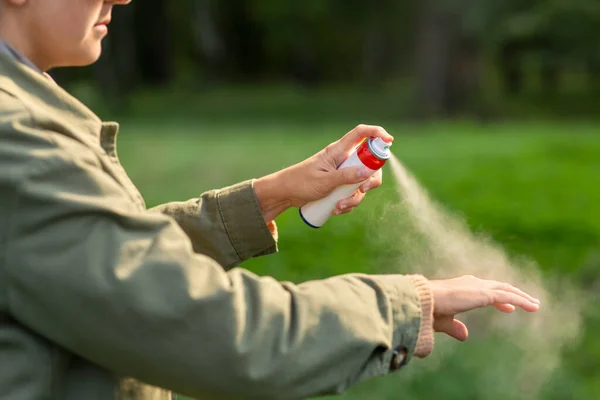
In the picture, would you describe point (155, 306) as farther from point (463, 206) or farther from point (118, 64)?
point (118, 64)

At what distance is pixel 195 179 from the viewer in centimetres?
1049

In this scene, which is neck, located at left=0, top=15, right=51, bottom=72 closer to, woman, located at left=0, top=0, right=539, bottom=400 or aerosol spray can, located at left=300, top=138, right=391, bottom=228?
woman, located at left=0, top=0, right=539, bottom=400

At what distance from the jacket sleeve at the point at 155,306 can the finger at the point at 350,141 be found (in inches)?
22.2

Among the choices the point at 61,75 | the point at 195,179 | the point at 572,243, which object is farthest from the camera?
the point at 61,75

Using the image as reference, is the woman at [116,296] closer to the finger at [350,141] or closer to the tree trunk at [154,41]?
the finger at [350,141]

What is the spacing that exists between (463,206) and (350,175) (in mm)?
5496

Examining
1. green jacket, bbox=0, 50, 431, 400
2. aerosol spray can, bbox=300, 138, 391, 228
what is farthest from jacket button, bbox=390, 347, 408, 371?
aerosol spray can, bbox=300, 138, 391, 228

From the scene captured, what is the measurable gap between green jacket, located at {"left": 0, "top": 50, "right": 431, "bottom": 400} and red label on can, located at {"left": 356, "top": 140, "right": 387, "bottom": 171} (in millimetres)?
445

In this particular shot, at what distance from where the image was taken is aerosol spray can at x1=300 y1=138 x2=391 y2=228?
1986 mm

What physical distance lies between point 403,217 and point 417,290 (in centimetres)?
62

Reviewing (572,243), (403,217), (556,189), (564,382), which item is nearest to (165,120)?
(556,189)

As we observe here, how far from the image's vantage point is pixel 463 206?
741 centimetres

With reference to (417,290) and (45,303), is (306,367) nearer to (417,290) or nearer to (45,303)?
(417,290)

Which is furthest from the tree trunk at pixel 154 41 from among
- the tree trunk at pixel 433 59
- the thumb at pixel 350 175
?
the thumb at pixel 350 175
